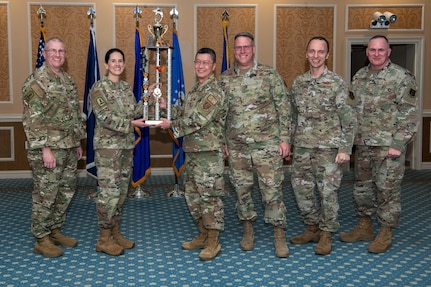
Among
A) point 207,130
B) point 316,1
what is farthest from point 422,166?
point 207,130

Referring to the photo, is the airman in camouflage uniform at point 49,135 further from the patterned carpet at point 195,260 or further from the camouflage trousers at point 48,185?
the patterned carpet at point 195,260

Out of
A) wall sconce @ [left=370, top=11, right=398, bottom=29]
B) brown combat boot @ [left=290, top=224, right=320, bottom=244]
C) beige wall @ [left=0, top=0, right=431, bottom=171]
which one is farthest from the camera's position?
wall sconce @ [left=370, top=11, right=398, bottom=29]

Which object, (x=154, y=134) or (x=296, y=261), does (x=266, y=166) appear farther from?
(x=154, y=134)

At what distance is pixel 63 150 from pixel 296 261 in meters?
1.88

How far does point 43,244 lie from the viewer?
4.11 m

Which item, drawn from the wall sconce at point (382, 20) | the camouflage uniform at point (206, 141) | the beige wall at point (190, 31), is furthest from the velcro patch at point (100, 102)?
the wall sconce at point (382, 20)

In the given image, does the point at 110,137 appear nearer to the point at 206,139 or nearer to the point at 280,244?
the point at 206,139

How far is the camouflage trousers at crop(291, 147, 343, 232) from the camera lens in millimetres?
4039

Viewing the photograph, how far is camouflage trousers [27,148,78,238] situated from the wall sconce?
5522 millimetres

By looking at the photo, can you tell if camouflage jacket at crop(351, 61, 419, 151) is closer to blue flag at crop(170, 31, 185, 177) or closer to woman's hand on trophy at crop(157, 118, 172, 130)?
woman's hand on trophy at crop(157, 118, 172, 130)

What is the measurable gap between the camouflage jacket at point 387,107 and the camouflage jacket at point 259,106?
63cm

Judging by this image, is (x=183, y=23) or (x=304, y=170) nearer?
(x=304, y=170)

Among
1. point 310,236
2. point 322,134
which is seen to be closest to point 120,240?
point 310,236

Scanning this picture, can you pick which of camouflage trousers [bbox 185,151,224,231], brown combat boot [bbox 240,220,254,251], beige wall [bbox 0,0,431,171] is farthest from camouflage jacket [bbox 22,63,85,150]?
beige wall [bbox 0,0,431,171]
